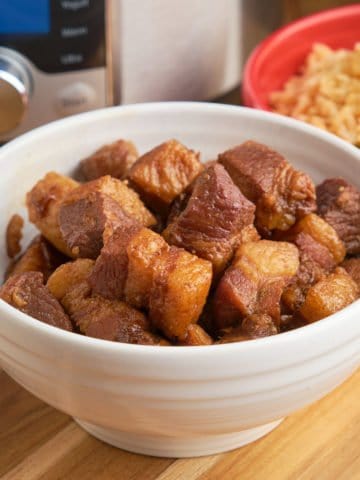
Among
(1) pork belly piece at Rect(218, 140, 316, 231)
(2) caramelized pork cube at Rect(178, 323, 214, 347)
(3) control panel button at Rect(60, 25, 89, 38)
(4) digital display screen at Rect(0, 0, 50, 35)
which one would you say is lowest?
(2) caramelized pork cube at Rect(178, 323, 214, 347)

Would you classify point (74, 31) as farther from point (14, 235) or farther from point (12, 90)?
point (14, 235)

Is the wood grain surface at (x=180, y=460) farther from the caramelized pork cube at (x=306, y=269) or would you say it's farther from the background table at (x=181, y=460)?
the caramelized pork cube at (x=306, y=269)

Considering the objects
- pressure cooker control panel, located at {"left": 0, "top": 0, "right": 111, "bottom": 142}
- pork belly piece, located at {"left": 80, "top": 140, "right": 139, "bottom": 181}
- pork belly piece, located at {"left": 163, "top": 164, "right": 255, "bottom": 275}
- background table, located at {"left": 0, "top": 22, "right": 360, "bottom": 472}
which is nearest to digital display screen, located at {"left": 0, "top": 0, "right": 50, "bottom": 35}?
pressure cooker control panel, located at {"left": 0, "top": 0, "right": 111, "bottom": 142}

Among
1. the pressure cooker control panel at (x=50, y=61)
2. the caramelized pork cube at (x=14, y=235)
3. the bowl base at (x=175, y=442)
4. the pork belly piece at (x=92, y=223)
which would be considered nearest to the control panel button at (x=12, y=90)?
the pressure cooker control panel at (x=50, y=61)

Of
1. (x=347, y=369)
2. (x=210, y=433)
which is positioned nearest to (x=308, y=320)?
(x=347, y=369)

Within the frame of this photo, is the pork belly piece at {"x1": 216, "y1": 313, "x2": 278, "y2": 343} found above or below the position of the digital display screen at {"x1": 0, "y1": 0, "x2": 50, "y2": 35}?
below

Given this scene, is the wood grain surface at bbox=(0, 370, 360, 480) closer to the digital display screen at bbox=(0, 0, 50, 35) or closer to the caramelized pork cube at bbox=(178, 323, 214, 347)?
the caramelized pork cube at bbox=(178, 323, 214, 347)
